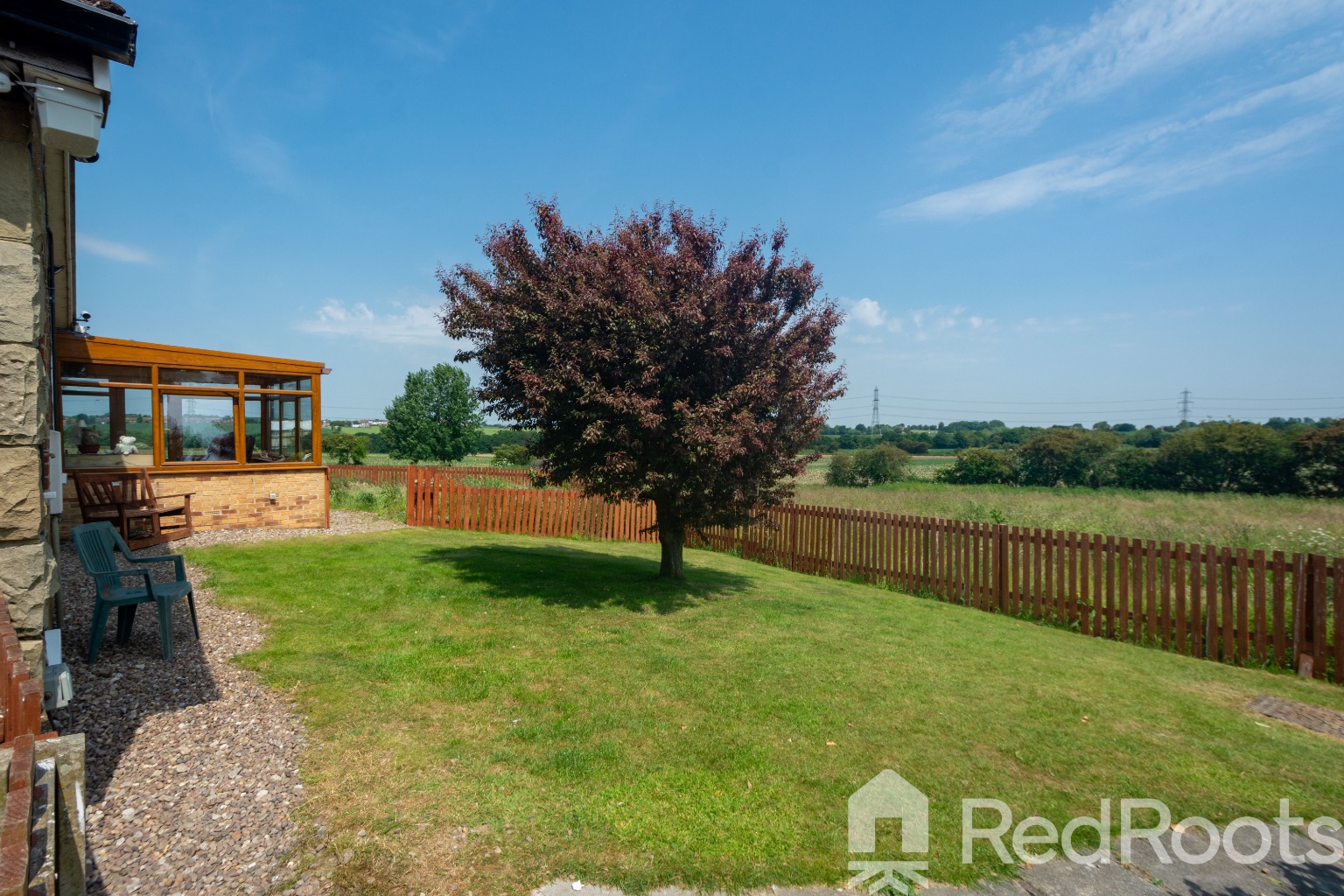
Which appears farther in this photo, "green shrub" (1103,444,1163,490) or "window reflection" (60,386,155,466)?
"green shrub" (1103,444,1163,490)

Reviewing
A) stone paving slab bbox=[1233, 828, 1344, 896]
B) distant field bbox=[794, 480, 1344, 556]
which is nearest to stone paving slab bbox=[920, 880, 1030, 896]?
stone paving slab bbox=[1233, 828, 1344, 896]

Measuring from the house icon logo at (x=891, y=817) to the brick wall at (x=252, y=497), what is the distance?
41.0 feet

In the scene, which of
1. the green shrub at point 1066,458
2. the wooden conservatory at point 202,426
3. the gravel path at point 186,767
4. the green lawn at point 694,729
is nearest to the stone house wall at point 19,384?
the gravel path at point 186,767

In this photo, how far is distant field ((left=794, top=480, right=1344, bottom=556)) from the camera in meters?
11.1

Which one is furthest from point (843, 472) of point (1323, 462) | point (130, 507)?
point (130, 507)

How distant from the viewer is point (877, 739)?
4348 millimetres

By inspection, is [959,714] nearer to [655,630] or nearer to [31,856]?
[655,630]

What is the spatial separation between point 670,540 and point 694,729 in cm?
507

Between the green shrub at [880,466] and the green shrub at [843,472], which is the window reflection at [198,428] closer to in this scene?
the green shrub at [843,472]

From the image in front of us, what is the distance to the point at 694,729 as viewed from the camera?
173 inches

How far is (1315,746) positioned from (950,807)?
3361 millimetres
